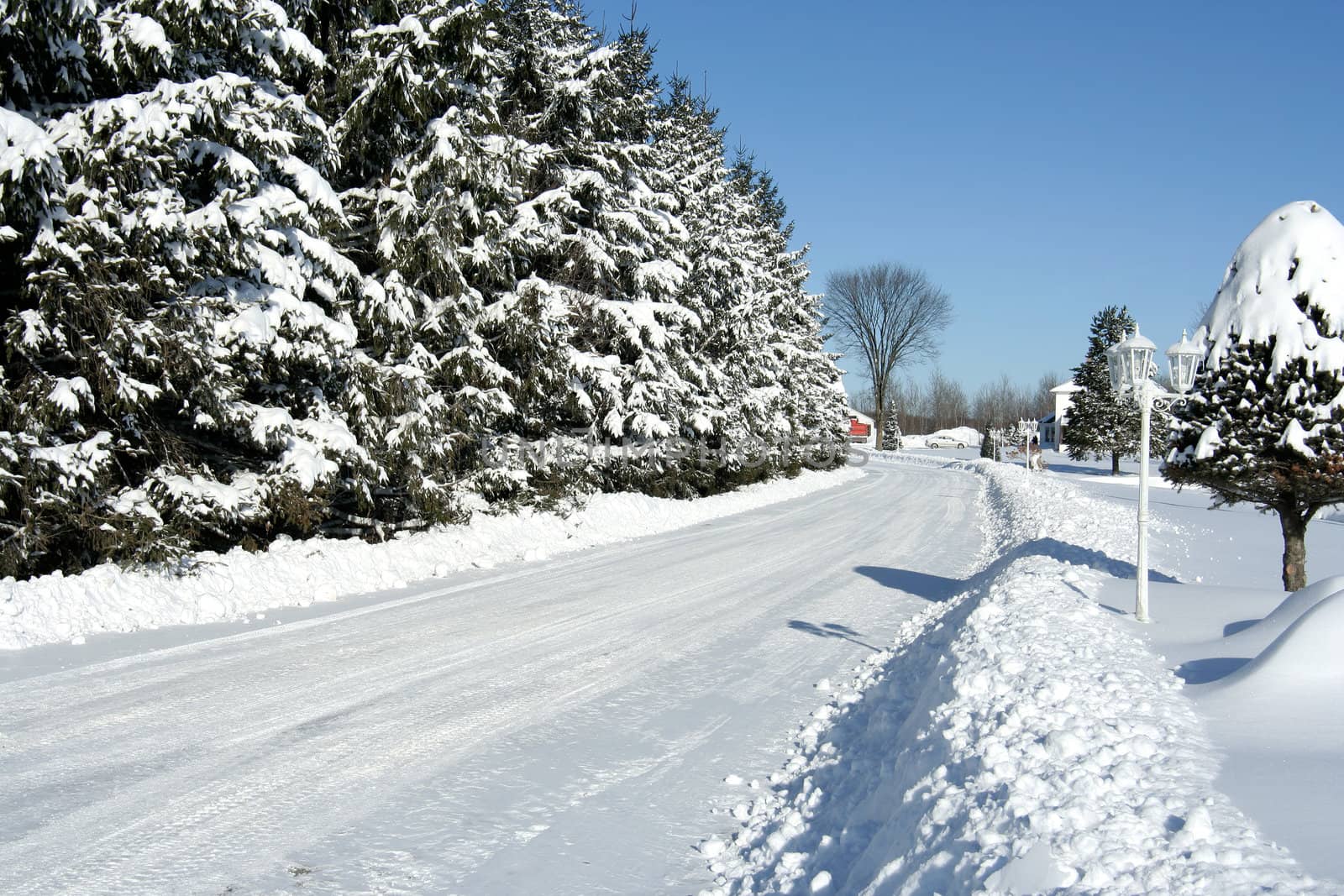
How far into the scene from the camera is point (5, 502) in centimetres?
813

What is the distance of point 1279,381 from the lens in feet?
28.1

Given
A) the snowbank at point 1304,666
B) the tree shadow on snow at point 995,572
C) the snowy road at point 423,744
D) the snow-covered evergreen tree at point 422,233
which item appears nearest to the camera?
the snowy road at point 423,744

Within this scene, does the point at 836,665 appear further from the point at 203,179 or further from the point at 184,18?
the point at 184,18

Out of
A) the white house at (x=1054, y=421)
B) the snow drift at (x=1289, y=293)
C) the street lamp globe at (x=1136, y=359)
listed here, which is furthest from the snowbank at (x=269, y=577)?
the white house at (x=1054, y=421)

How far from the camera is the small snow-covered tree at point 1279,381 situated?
8320 mm

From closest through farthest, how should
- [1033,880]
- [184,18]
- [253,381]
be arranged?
[1033,880] < [184,18] < [253,381]

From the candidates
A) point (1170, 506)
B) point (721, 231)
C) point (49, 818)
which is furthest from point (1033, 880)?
point (1170, 506)

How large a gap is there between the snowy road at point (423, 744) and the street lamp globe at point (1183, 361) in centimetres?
392

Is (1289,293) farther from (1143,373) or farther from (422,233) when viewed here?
(422,233)

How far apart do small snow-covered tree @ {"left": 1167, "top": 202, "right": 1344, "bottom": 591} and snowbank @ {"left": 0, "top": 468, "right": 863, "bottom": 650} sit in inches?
369

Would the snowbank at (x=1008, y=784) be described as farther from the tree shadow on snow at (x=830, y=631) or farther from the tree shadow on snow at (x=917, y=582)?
the tree shadow on snow at (x=917, y=582)

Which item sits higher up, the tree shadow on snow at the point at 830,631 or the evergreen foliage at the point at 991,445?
the evergreen foliage at the point at 991,445

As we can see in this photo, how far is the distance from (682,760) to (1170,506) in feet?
79.8

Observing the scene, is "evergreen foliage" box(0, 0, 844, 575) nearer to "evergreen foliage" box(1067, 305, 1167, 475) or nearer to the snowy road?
the snowy road
